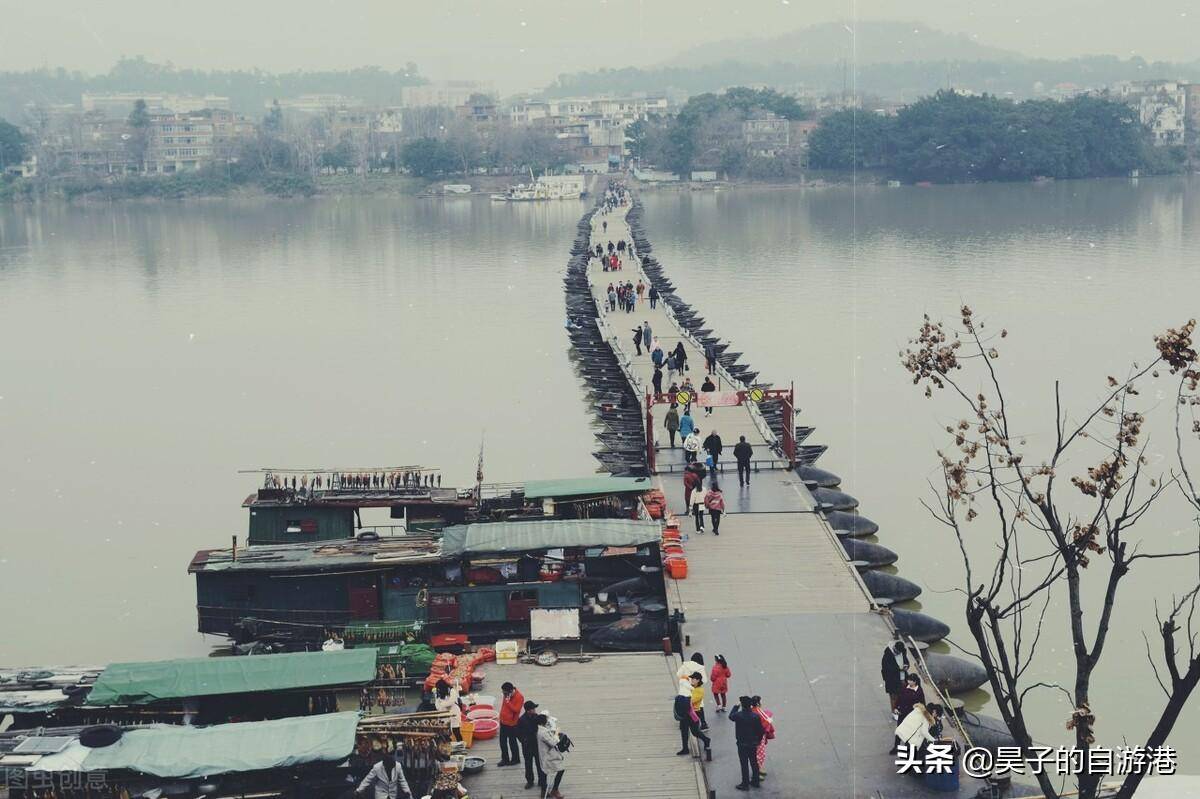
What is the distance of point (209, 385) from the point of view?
2944 cm

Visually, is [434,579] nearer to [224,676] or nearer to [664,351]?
[224,676]

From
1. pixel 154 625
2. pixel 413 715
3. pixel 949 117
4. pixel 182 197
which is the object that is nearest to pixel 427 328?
pixel 154 625

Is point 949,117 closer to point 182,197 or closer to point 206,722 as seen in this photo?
point 182,197

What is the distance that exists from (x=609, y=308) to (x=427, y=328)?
5.36m

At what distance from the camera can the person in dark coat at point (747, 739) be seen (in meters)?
9.48

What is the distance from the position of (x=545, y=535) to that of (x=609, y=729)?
3322mm

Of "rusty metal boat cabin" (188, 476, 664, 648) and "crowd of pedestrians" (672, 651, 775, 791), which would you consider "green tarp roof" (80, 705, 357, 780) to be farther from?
"rusty metal boat cabin" (188, 476, 664, 648)

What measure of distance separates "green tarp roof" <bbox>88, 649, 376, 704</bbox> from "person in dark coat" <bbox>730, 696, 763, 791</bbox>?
9.47 ft

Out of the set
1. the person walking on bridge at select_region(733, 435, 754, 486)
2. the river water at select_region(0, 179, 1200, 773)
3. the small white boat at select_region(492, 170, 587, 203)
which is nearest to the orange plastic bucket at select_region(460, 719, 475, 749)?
the river water at select_region(0, 179, 1200, 773)

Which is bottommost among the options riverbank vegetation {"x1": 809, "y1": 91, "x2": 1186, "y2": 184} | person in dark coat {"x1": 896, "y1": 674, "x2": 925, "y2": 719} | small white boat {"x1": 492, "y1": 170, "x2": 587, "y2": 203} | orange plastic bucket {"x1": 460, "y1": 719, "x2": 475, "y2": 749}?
orange plastic bucket {"x1": 460, "y1": 719, "x2": 475, "y2": 749}

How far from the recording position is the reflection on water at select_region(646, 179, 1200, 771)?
15125 mm

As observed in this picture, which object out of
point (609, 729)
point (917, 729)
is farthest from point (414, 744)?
point (917, 729)

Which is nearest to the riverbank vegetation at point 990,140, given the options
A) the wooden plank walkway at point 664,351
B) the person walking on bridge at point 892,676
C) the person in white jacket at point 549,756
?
the wooden plank walkway at point 664,351

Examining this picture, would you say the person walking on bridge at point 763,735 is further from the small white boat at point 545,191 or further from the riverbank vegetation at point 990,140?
Result: the small white boat at point 545,191
